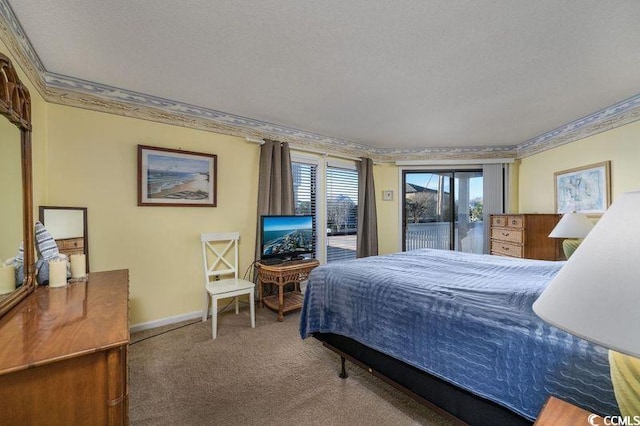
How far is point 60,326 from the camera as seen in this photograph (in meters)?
1.04

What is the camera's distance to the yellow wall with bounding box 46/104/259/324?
2.62 metres

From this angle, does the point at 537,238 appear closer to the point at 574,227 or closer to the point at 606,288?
the point at 574,227

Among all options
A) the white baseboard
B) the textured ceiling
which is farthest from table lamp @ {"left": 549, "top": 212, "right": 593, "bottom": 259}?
the white baseboard

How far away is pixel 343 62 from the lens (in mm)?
2221

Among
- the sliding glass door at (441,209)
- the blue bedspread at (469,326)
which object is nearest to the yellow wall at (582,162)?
the sliding glass door at (441,209)

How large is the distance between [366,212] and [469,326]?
11.9 feet

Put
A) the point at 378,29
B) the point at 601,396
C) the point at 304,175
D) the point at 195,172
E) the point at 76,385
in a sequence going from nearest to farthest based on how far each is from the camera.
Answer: the point at 76,385
the point at 601,396
the point at 378,29
the point at 195,172
the point at 304,175

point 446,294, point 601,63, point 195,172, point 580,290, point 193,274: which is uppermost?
point 601,63

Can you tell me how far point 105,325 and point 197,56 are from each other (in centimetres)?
202

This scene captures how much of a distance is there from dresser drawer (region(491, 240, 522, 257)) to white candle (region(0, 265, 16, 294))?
5020mm

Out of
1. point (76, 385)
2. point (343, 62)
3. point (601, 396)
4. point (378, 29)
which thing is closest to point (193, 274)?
point (76, 385)

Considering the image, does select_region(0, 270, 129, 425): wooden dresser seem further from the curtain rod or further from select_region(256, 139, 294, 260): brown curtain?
the curtain rod

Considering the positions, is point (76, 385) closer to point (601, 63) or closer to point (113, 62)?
point (113, 62)

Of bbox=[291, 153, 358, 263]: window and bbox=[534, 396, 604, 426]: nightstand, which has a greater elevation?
bbox=[291, 153, 358, 263]: window
